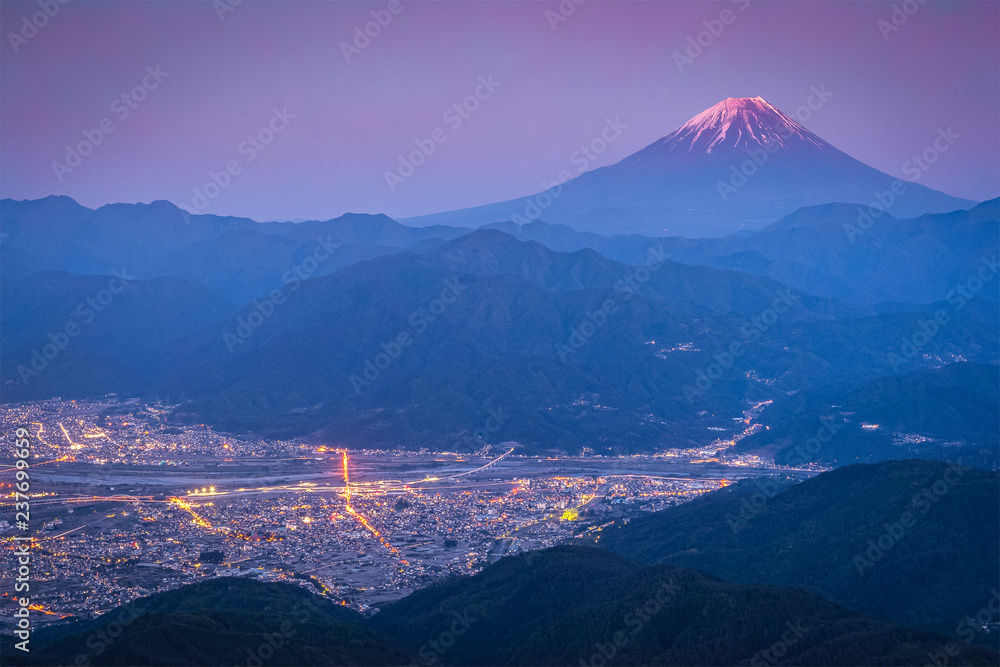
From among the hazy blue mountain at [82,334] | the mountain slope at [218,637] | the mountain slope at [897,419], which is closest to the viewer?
the mountain slope at [218,637]

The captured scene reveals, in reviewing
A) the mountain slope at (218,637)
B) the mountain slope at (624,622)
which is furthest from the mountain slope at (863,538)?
the mountain slope at (218,637)

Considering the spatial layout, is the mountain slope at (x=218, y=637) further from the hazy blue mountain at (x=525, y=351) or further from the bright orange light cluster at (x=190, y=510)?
the hazy blue mountain at (x=525, y=351)

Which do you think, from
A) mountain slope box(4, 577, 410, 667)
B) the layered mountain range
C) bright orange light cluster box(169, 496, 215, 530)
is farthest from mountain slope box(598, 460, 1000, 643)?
Result: the layered mountain range

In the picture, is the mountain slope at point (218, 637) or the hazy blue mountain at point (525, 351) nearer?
the mountain slope at point (218, 637)

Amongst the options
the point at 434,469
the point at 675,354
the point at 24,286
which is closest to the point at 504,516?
the point at 434,469

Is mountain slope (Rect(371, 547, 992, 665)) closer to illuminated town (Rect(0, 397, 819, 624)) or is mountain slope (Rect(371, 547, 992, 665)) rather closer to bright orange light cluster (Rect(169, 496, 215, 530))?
illuminated town (Rect(0, 397, 819, 624))

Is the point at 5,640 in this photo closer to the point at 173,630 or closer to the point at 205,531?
the point at 173,630

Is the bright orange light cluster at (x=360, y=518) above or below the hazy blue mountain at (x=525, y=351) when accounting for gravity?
below

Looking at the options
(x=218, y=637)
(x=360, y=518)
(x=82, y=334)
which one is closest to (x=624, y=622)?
(x=218, y=637)

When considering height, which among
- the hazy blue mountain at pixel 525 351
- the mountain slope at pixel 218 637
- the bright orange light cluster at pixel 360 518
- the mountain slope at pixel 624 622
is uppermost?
the hazy blue mountain at pixel 525 351
